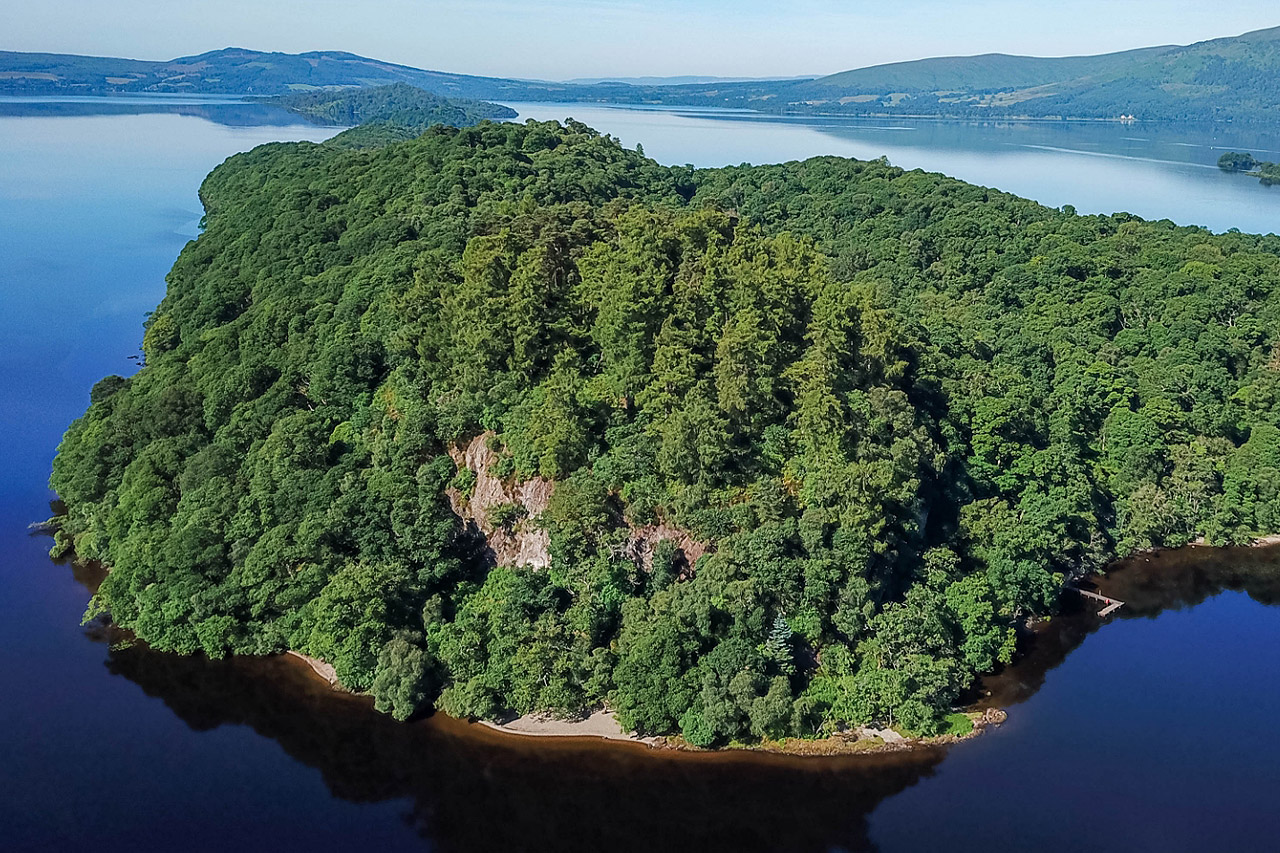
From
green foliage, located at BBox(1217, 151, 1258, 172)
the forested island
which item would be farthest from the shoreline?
green foliage, located at BBox(1217, 151, 1258, 172)

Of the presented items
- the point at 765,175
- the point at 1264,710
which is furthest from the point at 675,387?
the point at 765,175

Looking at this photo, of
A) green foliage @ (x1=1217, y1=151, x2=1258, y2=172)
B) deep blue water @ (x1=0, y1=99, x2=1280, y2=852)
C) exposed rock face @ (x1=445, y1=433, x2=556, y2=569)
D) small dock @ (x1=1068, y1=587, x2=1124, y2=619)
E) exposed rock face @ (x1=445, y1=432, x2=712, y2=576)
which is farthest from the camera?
green foliage @ (x1=1217, y1=151, x2=1258, y2=172)

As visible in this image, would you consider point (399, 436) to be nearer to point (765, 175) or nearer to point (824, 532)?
point (824, 532)

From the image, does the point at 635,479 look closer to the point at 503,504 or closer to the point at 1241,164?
the point at 503,504

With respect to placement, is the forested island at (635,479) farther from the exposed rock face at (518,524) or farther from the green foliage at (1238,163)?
the green foliage at (1238,163)

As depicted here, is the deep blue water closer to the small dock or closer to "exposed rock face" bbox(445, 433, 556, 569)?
the small dock

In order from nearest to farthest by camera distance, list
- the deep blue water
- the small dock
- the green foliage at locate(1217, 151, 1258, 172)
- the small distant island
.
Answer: the deep blue water → the small dock → the small distant island → the green foliage at locate(1217, 151, 1258, 172)
